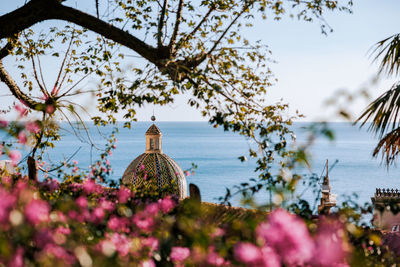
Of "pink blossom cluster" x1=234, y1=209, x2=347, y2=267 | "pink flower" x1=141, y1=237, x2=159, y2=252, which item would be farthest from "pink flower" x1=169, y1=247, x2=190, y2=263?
"pink blossom cluster" x1=234, y1=209, x2=347, y2=267

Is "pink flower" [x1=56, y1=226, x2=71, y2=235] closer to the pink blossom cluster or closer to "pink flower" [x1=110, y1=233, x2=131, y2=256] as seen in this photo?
"pink flower" [x1=110, y1=233, x2=131, y2=256]

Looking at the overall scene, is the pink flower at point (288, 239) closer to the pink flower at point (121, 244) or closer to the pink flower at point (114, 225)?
the pink flower at point (121, 244)

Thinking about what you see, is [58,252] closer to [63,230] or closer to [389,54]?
[63,230]

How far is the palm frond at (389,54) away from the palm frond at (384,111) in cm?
65

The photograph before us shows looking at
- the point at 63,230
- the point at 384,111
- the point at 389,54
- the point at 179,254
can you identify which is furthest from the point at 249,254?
the point at 389,54

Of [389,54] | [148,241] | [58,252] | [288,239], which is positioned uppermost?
[389,54]

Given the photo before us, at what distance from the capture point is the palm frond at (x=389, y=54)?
227 inches

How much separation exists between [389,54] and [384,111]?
1156 mm

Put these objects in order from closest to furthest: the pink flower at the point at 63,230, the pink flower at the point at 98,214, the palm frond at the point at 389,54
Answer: the pink flower at the point at 63,230 → the pink flower at the point at 98,214 → the palm frond at the point at 389,54

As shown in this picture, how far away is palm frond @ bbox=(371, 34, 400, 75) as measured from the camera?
5773 millimetres

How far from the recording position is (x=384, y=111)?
5121 mm

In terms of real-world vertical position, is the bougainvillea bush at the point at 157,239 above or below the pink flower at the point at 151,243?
above

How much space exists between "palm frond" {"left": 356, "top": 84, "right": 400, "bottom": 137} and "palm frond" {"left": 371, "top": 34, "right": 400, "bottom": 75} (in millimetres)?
654

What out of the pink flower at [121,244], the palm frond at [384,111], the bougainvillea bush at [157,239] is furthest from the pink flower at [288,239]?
the palm frond at [384,111]
